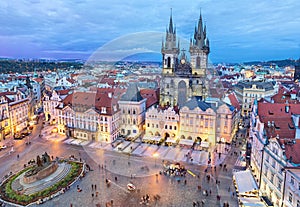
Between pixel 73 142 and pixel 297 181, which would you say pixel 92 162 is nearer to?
pixel 73 142

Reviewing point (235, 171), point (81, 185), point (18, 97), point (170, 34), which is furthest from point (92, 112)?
point (170, 34)

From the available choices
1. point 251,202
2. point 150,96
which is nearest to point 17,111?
point 150,96

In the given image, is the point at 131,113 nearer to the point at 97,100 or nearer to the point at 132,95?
the point at 132,95

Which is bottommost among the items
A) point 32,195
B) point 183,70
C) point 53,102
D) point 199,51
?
point 32,195

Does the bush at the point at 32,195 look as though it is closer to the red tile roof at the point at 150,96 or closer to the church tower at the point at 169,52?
the red tile roof at the point at 150,96

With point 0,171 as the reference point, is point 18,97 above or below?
above

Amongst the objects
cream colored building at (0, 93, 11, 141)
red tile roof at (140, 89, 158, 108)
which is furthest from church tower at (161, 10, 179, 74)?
cream colored building at (0, 93, 11, 141)
